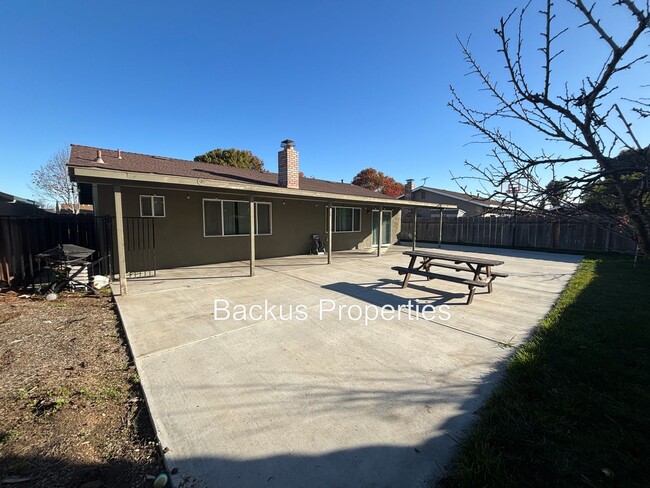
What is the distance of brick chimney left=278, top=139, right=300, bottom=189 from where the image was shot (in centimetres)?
1032

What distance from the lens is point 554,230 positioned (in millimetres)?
14500

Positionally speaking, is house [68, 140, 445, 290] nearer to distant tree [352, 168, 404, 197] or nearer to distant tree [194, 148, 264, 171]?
distant tree [194, 148, 264, 171]

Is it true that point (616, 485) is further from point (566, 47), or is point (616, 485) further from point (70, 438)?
point (70, 438)

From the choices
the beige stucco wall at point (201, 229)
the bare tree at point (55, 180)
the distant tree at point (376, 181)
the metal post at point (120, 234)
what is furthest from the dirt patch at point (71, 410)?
the distant tree at point (376, 181)

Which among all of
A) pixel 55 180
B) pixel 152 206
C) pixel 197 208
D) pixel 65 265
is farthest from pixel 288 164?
pixel 55 180

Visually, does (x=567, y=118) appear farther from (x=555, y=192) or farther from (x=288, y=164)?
(x=288, y=164)

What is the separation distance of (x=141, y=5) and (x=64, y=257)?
7654 mm

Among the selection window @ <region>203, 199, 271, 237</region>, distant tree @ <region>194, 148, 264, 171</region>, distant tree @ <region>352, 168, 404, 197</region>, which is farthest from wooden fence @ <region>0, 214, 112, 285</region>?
distant tree @ <region>352, 168, 404, 197</region>

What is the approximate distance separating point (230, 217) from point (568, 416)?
944cm

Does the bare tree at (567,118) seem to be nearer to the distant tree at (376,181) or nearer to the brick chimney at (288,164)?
the brick chimney at (288,164)

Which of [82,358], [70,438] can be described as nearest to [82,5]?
[82,358]

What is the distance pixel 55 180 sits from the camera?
26875mm

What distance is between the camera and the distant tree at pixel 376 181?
38.8 m

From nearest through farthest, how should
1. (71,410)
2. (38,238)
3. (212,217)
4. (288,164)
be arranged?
1. (71,410)
2. (38,238)
3. (212,217)
4. (288,164)
